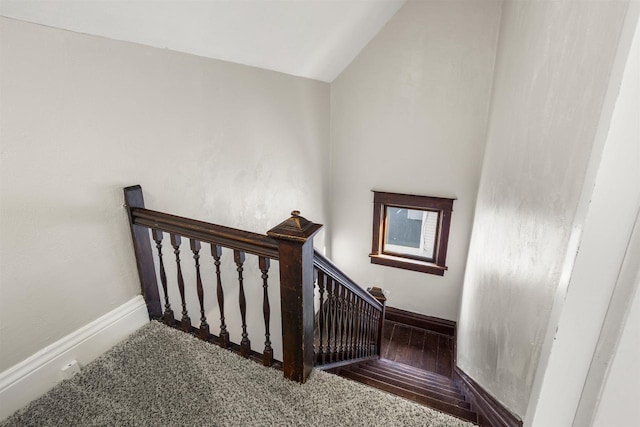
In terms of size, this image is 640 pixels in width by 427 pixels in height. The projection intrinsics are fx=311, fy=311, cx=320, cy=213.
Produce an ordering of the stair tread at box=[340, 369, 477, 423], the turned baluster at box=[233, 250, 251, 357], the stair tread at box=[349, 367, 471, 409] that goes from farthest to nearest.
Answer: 1. the stair tread at box=[349, 367, 471, 409]
2. the stair tread at box=[340, 369, 477, 423]
3. the turned baluster at box=[233, 250, 251, 357]

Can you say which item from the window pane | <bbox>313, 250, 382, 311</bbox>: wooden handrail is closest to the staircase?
<bbox>313, 250, 382, 311</bbox>: wooden handrail

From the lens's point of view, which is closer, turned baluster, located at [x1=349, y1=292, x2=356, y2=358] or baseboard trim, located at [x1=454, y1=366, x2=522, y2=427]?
baseboard trim, located at [x1=454, y1=366, x2=522, y2=427]

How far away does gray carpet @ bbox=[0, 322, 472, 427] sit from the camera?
1.23 meters

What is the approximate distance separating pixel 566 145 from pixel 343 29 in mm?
2548

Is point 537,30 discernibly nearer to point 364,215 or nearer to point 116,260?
point 116,260

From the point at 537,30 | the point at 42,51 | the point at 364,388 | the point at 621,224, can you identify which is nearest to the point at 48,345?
the point at 42,51

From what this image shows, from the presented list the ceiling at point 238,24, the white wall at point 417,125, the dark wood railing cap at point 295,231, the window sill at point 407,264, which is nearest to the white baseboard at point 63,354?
the dark wood railing cap at point 295,231

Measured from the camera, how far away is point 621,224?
1.94ft

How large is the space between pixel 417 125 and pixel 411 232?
1593mm

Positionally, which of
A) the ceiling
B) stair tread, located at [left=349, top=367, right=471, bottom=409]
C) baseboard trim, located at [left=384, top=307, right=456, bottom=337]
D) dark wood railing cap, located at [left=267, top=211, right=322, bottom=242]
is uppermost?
the ceiling

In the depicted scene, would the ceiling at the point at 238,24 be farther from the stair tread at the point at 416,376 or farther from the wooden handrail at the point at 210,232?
the stair tread at the point at 416,376

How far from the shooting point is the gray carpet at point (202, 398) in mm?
1232

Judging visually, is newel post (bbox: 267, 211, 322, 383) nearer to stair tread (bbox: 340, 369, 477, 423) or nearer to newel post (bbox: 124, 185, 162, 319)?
newel post (bbox: 124, 185, 162, 319)

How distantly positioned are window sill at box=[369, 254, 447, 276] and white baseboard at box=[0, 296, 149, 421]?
3497 mm
